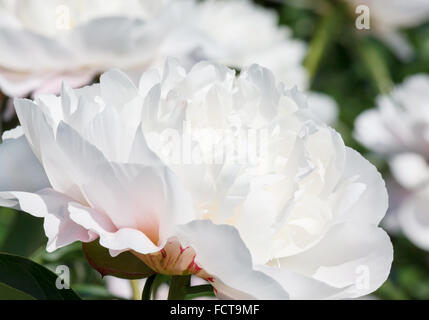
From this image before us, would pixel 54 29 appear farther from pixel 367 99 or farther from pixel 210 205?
pixel 367 99

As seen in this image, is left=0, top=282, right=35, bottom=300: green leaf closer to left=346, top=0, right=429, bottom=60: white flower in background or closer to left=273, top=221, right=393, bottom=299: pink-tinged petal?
left=273, top=221, right=393, bottom=299: pink-tinged petal

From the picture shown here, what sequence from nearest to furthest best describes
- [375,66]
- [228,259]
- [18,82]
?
[228,259] → [18,82] → [375,66]

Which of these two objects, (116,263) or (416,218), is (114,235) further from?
(416,218)

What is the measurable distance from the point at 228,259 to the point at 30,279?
109mm

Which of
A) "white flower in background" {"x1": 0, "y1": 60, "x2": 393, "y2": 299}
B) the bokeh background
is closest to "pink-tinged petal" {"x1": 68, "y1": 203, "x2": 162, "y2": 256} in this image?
"white flower in background" {"x1": 0, "y1": 60, "x2": 393, "y2": 299}

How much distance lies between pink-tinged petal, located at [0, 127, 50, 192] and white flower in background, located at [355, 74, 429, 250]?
564 mm

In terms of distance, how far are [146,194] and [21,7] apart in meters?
0.30

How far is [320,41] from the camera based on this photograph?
3.12 ft

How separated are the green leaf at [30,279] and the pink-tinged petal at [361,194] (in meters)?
0.13

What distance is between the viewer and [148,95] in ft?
1.08

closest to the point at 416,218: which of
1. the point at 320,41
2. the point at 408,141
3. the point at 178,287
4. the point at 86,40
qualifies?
the point at 408,141

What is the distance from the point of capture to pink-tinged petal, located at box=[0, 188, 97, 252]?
31 centimetres

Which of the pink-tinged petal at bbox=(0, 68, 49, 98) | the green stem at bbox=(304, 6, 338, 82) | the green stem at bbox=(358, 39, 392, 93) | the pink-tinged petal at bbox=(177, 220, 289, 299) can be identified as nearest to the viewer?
the pink-tinged petal at bbox=(177, 220, 289, 299)

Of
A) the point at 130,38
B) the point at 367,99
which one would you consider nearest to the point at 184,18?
the point at 130,38
